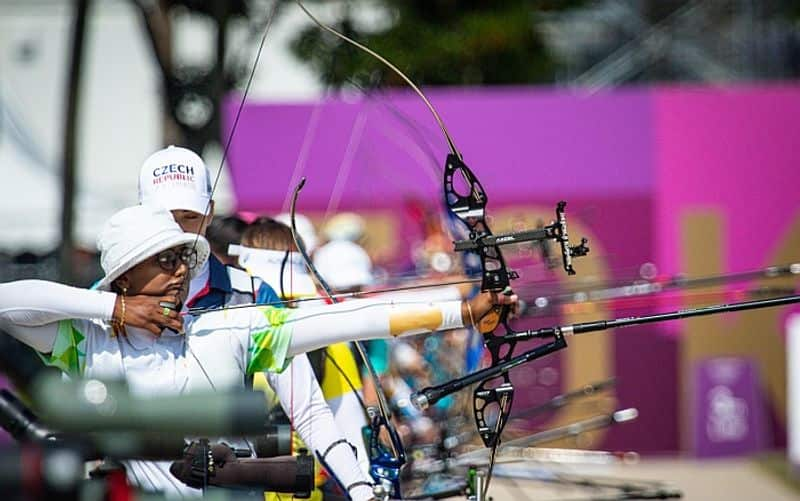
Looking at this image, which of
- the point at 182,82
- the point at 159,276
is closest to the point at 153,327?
the point at 159,276

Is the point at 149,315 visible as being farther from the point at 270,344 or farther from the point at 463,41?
the point at 463,41

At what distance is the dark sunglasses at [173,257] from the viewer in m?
3.02

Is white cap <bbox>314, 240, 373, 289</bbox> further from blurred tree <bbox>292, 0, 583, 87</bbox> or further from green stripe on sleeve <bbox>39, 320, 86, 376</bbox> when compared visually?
blurred tree <bbox>292, 0, 583, 87</bbox>

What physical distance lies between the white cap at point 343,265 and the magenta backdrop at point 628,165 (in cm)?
273

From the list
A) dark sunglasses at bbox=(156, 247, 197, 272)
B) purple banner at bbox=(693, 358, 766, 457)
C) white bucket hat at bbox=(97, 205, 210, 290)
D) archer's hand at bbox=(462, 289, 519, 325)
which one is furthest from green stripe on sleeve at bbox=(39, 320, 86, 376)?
purple banner at bbox=(693, 358, 766, 457)

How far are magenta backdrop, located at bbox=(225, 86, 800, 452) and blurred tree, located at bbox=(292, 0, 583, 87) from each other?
13.8ft

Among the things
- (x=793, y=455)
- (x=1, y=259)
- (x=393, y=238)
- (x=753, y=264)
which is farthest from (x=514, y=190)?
(x=1, y=259)

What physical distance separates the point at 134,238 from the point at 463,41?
10.9 m

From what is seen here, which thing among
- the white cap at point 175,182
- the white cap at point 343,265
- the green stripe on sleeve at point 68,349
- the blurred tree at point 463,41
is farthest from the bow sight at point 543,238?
the blurred tree at point 463,41

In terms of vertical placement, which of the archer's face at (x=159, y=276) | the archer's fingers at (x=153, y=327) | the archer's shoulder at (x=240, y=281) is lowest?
the archer's fingers at (x=153, y=327)

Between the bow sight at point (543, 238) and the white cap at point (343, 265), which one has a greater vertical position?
the white cap at point (343, 265)

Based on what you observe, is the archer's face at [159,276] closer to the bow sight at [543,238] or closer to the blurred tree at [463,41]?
the bow sight at [543,238]

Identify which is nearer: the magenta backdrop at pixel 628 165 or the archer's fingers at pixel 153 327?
the archer's fingers at pixel 153 327

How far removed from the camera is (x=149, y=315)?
9.61 feet
